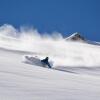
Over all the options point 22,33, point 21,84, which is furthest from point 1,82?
point 22,33

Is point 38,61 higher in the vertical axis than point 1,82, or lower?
higher

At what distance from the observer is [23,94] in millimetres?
6227

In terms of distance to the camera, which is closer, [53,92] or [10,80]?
[53,92]

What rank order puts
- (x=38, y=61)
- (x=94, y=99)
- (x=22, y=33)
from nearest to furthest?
(x=94, y=99) < (x=38, y=61) < (x=22, y=33)

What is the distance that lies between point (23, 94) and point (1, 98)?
2.31ft

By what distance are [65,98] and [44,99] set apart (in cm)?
51

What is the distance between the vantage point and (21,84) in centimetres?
738

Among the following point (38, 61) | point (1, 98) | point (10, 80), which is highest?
point (38, 61)

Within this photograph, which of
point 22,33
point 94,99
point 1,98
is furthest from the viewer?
point 22,33

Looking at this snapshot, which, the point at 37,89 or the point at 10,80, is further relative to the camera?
the point at 10,80

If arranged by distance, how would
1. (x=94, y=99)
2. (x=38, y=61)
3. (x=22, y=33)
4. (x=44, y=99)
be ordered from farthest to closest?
(x=22, y=33), (x=38, y=61), (x=94, y=99), (x=44, y=99)

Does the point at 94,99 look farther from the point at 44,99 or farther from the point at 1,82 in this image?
the point at 1,82

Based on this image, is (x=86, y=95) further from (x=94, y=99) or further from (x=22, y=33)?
(x=22, y=33)

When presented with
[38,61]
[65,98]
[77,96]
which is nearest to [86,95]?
[77,96]
